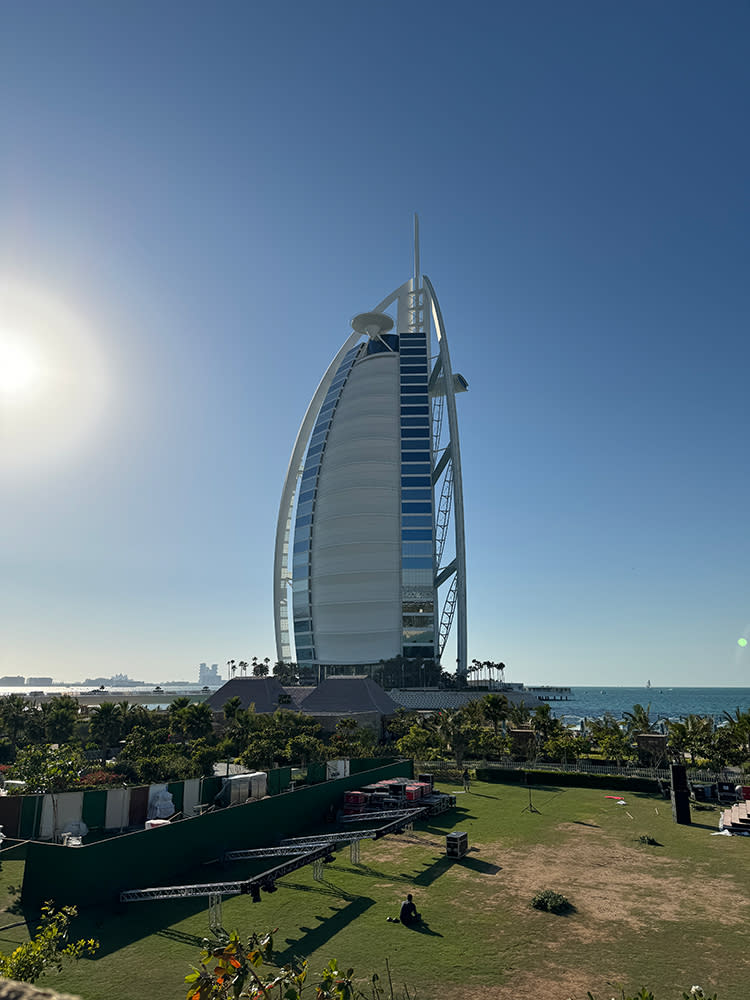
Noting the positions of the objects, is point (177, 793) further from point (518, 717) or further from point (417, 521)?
point (417, 521)

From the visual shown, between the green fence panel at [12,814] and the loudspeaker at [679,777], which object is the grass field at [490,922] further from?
the loudspeaker at [679,777]

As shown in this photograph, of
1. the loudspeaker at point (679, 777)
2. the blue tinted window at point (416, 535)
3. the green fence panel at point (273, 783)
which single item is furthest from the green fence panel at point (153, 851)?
the blue tinted window at point (416, 535)

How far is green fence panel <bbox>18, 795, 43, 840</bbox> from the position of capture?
32438 millimetres

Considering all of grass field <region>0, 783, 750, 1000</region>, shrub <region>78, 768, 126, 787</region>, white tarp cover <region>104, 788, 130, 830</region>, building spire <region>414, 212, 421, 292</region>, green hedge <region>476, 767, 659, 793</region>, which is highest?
building spire <region>414, 212, 421, 292</region>

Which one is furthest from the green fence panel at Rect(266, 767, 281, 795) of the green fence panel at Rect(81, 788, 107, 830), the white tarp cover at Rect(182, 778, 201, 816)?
the green fence panel at Rect(81, 788, 107, 830)

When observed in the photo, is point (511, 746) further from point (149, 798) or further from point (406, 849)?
point (149, 798)

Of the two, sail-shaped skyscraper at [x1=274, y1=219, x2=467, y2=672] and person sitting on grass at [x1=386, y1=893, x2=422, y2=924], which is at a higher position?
sail-shaped skyscraper at [x1=274, y1=219, x2=467, y2=672]

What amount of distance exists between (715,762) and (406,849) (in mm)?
32915

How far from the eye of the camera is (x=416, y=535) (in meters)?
154

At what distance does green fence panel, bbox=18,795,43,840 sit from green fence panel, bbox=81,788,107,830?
84.8 inches

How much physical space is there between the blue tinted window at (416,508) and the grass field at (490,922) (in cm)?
12040

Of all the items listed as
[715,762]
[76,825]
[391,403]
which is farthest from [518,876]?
[391,403]

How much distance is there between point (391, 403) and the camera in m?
168

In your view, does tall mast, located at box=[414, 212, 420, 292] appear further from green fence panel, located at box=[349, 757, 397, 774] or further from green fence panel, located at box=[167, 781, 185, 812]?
green fence panel, located at box=[167, 781, 185, 812]
